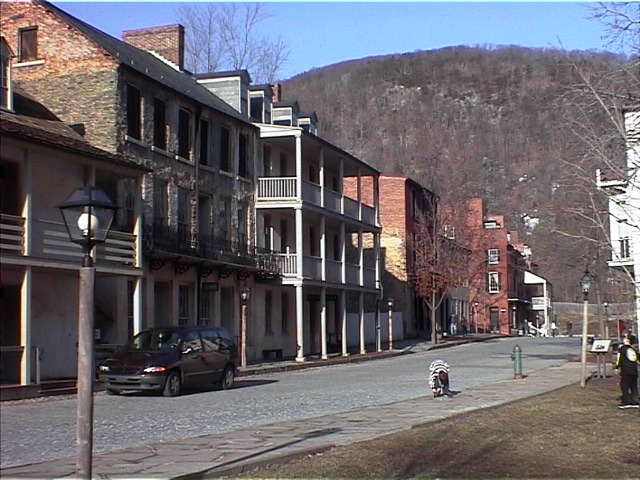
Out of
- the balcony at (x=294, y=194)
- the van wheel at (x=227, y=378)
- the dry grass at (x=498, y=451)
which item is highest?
the balcony at (x=294, y=194)

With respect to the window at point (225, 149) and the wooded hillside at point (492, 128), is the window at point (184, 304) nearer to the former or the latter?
the window at point (225, 149)

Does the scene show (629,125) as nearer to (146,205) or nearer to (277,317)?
(146,205)

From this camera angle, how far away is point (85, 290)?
6.49 meters

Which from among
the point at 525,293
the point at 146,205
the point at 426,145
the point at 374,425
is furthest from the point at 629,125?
the point at 426,145

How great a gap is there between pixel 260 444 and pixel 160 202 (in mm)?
18189

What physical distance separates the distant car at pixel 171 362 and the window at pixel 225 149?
11.8 meters

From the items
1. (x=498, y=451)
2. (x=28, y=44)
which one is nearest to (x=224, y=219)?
(x=28, y=44)

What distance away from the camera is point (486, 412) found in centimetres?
1592

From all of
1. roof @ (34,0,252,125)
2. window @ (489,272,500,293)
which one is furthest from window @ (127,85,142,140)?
window @ (489,272,500,293)

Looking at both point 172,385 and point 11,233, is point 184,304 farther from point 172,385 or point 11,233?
point 11,233

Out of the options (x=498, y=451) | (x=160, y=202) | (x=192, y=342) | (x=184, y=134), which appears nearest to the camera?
(x=498, y=451)

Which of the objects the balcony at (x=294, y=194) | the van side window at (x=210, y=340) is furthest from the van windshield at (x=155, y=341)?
the balcony at (x=294, y=194)

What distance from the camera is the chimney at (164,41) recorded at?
35.8 metres

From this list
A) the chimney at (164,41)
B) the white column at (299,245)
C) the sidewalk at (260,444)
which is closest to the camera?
the sidewalk at (260,444)
